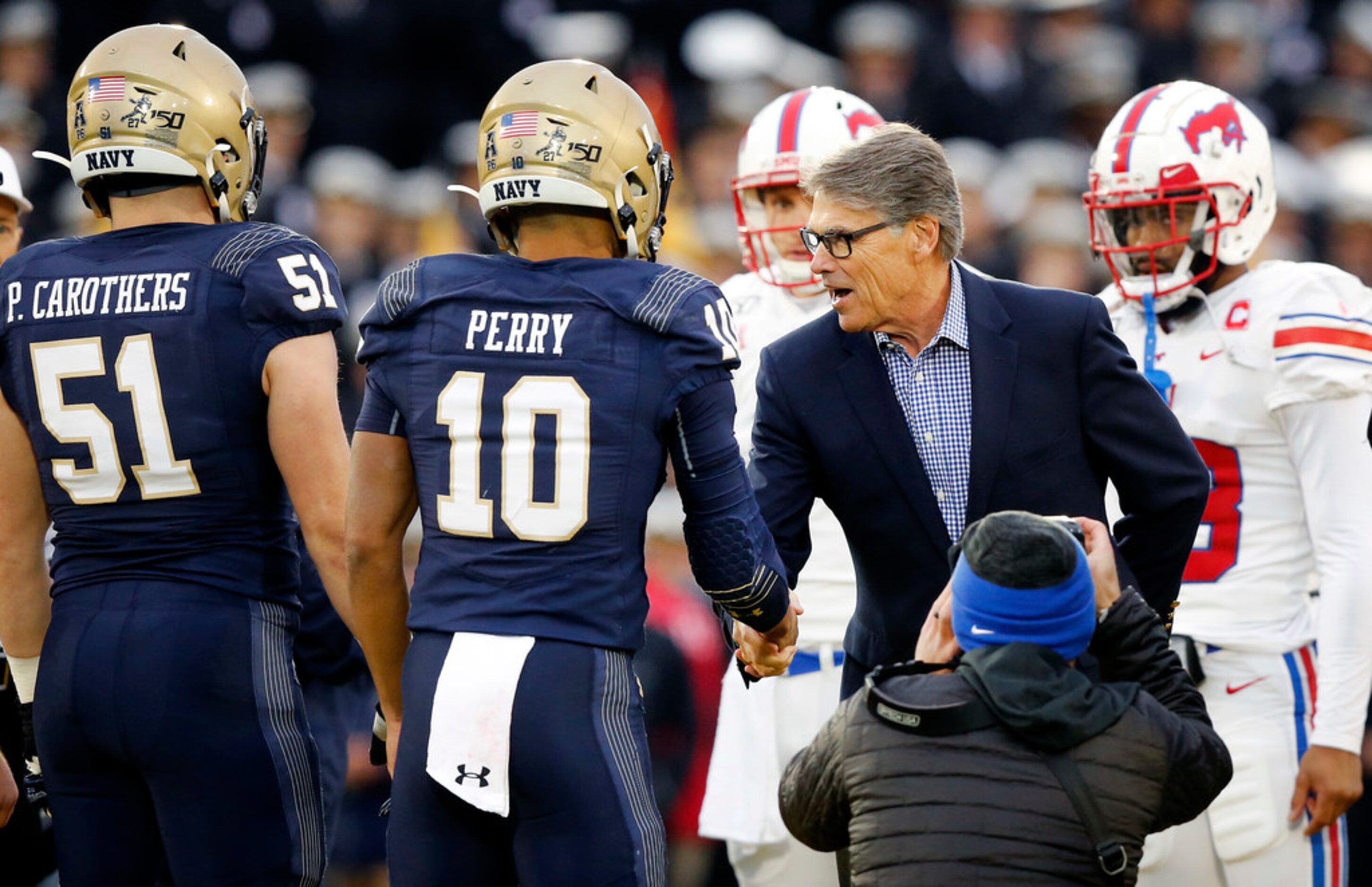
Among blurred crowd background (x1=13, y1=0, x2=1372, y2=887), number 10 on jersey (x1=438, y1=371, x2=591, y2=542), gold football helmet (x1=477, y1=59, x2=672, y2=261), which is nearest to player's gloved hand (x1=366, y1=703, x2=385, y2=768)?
number 10 on jersey (x1=438, y1=371, x2=591, y2=542)

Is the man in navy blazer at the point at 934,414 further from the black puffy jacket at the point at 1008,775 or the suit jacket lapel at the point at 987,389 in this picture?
the black puffy jacket at the point at 1008,775

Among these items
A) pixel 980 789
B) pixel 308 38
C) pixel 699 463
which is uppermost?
pixel 308 38

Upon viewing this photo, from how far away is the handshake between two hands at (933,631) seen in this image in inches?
123

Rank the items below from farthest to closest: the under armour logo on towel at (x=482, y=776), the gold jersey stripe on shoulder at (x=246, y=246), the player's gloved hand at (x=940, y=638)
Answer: the gold jersey stripe on shoulder at (x=246, y=246)
the player's gloved hand at (x=940, y=638)
the under armour logo on towel at (x=482, y=776)

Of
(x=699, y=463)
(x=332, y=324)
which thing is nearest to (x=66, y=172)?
(x=332, y=324)

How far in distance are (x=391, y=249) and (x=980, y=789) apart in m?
7.03

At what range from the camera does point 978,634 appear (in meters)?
2.85

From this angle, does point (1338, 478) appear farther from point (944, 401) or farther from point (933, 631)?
point (933, 631)

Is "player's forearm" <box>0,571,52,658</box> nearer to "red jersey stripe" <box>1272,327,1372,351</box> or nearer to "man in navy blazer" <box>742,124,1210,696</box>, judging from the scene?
"man in navy blazer" <box>742,124,1210,696</box>

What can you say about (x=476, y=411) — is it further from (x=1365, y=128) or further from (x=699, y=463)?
(x=1365, y=128)

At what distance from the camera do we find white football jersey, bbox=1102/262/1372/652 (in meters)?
4.25

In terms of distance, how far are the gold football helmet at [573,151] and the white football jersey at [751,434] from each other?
1051 millimetres

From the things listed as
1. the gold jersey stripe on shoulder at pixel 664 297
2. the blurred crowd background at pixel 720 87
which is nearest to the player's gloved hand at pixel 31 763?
the gold jersey stripe on shoulder at pixel 664 297

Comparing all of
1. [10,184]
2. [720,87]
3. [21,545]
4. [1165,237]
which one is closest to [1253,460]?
[1165,237]
